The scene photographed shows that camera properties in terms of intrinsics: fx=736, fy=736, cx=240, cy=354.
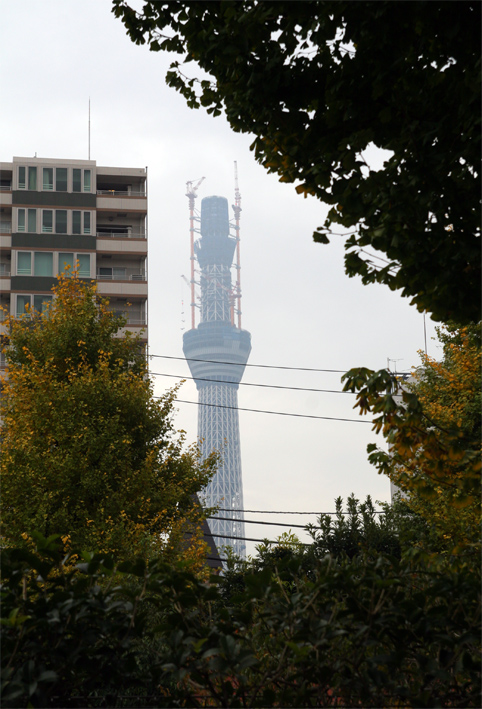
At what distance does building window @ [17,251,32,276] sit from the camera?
6028 centimetres

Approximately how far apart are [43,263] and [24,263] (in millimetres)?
1551

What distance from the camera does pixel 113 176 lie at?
65.4 meters

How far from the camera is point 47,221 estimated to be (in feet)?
204

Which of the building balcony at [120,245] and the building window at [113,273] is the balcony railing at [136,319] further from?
the building balcony at [120,245]

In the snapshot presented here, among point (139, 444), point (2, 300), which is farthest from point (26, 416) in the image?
point (2, 300)

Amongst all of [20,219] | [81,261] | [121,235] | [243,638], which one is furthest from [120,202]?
[243,638]

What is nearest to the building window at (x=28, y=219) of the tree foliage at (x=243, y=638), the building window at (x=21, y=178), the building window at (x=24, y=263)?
the building window at (x=24, y=263)

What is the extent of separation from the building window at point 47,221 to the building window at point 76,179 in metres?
3.00

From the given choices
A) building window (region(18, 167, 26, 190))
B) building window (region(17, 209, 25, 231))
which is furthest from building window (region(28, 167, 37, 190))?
building window (region(17, 209, 25, 231))

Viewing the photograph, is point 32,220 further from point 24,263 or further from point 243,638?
point 243,638

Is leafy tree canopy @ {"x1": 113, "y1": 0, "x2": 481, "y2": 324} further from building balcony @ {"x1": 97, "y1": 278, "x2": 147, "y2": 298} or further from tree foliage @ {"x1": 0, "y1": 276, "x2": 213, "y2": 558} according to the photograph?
building balcony @ {"x1": 97, "y1": 278, "x2": 147, "y2": 298}

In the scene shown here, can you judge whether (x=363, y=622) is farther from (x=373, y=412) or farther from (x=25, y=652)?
(x=25, y=652)

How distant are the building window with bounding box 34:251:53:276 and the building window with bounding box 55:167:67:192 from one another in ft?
19.8

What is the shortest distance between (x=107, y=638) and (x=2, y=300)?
61.6 m
